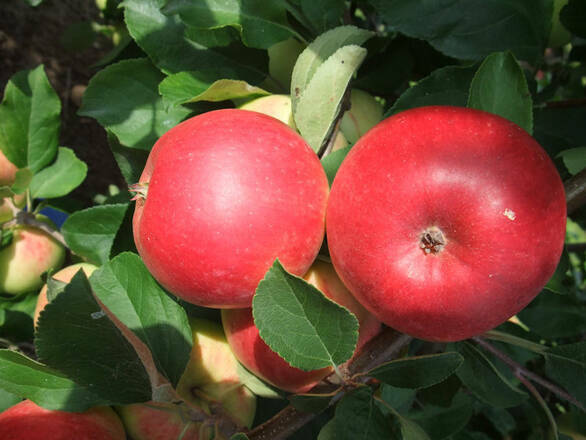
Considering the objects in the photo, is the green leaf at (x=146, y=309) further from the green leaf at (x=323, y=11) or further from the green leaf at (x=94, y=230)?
the green leaf at (x=323, y=11)

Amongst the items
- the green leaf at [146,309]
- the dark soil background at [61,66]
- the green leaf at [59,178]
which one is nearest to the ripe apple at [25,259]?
the green leaf at [59,178]

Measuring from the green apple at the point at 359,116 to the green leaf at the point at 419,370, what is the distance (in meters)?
0.40

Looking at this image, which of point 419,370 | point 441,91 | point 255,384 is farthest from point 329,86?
point 255,384

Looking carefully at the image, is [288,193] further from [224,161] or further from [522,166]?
[522,166]

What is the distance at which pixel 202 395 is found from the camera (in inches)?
36.4

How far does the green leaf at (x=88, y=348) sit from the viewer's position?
63 cm

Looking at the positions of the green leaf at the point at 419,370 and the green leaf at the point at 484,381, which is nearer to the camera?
the green leaf at the point at 419,370

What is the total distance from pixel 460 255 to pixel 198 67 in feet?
2.03

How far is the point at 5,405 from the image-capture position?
0.95 meters

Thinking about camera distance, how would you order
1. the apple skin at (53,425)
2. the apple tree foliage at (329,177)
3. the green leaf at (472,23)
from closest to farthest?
1. the apple tree foliage at (329,177)
2. the apple skin at (53,425)
3. the green leaf at (472,23)

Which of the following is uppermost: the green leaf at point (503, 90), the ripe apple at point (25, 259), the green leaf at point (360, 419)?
the green leaf at point (503, 90)

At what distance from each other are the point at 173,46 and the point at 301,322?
1.98 ft

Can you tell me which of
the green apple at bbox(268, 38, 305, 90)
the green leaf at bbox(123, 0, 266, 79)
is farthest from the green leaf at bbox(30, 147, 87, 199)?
the green apple at bbox(268, 38, 305, 90)

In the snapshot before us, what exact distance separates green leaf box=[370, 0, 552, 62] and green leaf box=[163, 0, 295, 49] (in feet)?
0.56
